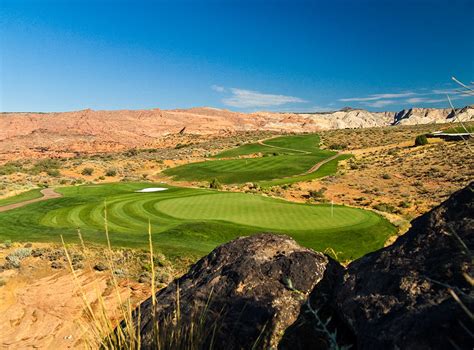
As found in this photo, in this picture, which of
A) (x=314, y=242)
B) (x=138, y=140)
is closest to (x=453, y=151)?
(x=314, y=242)

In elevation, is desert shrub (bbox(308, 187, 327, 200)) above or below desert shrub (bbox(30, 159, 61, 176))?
above

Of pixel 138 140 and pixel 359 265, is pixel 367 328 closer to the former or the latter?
pixel 359 265

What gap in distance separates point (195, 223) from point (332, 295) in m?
12.9

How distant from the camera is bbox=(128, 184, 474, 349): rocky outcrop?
7.25 ft

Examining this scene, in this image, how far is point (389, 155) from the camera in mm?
51250

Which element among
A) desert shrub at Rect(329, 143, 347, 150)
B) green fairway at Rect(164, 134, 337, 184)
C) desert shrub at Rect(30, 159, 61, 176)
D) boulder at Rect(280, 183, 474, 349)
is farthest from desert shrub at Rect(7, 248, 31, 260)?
desert shrub at Rect(329, 143, 347, 150)

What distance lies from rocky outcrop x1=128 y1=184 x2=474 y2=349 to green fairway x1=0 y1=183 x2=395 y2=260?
9.02m

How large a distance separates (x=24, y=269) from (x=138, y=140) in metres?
117

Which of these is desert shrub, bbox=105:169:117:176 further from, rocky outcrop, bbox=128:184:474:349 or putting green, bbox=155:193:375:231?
rocky outcrop, bbox=128:184:474:349

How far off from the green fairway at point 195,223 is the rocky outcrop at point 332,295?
9022 millimetres

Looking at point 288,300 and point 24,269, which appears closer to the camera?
point 288,300

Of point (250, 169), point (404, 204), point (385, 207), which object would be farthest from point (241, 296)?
point (250, 169)

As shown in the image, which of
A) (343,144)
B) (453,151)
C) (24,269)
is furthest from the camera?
(343,144)

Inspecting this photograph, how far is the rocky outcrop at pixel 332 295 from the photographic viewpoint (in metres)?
2.21
